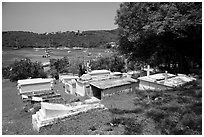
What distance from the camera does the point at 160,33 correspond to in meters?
15.2

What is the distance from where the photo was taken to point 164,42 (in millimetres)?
18453

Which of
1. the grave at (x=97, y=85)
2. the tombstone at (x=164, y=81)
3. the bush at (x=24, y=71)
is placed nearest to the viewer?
the tombstone at (x=164, y=81)

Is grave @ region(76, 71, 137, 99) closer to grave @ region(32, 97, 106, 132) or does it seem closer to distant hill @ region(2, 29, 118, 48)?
grave @ region(32, 97, 106, 132)

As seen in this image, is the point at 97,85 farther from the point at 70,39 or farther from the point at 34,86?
the point at 70,39

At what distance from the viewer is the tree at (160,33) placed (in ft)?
41.4

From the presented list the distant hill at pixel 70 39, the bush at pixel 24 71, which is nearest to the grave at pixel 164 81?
the bush at pixel 24 71

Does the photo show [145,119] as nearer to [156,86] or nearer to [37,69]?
[156,86]

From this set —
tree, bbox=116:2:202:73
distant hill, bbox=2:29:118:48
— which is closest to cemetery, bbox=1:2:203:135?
tree, bbox=116:2:202:73

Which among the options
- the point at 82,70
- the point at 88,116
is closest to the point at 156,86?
the point at 88,116

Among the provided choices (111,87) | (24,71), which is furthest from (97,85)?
(24,71)

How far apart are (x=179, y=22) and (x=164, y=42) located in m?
6.66

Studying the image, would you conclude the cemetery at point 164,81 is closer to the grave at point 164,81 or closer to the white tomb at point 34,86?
the grave at point 164,81

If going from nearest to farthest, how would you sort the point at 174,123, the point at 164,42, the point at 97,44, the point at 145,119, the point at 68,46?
the point at 174,123
the point at 145,119
the point at 164,42
the point at 97,44
the point at 68,46

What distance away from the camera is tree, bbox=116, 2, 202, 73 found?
41.4ft
